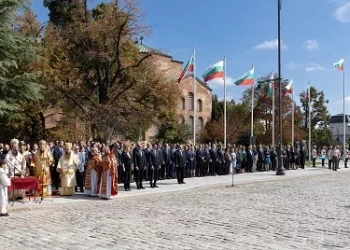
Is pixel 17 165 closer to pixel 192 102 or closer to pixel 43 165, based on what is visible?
pixel 43 165

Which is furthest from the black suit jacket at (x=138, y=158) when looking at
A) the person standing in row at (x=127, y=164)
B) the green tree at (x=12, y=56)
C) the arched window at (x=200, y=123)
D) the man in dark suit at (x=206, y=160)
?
the arched window at (x=200, y=123)

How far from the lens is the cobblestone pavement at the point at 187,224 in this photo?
888 cm

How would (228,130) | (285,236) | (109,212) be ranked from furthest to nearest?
(228,130) → (109,212) → (285,236)

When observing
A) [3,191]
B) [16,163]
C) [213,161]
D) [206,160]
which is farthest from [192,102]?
[3,191]

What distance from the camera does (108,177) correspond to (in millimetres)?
16812

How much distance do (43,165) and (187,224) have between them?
7511 mm

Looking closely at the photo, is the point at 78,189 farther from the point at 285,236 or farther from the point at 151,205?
the point at 285,236

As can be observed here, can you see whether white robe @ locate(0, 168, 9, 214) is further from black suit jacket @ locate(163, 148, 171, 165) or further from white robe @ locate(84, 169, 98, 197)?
black suit jacket @ locate(163, 148, 171, 165)

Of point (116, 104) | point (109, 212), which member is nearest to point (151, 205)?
point (109, 212)

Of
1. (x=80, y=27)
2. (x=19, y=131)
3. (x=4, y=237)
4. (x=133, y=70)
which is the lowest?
(x=4, y=237)

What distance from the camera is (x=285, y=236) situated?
372 inches

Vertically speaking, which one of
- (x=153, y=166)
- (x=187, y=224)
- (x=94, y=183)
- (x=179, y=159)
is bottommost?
(x=187, y=224)

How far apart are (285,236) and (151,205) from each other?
6091mm

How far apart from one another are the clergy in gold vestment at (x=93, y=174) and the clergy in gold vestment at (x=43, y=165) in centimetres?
152
